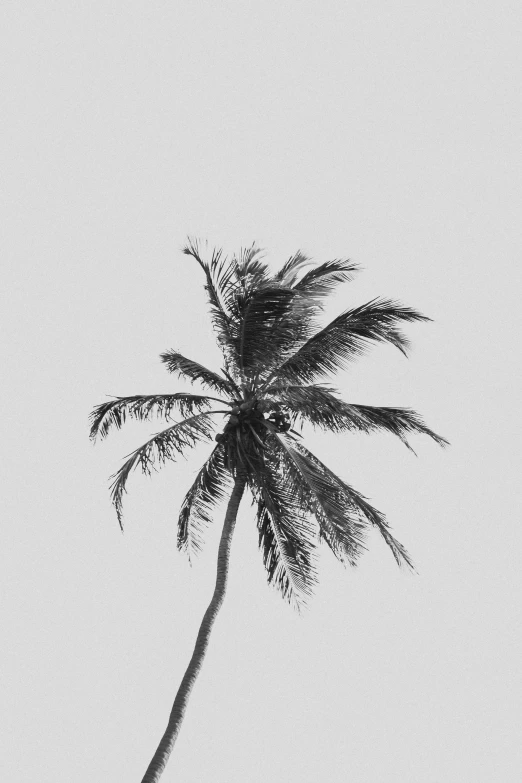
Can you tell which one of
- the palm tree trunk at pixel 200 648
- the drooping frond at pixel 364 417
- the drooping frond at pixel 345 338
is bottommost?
the palm tree trunk at pixel 200 648

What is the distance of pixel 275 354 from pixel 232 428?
60.9 inches

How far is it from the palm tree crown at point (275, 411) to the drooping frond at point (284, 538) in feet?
0.05

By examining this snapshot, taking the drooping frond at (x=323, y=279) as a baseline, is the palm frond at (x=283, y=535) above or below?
below

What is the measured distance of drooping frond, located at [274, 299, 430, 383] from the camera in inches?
665

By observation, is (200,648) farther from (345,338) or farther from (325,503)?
(345,338)

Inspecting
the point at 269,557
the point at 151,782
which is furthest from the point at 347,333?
the point at 151,782

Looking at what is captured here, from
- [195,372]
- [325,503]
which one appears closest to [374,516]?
[325,503]

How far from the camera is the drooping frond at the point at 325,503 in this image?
1560 cm

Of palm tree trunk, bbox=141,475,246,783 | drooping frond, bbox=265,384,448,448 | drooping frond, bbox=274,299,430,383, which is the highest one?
drooping frond, bbox=274,299,430,383

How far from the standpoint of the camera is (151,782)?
1334 cm

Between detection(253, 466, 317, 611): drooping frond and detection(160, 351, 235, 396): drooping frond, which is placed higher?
detection(160, 351, 235, 396): drooping frond

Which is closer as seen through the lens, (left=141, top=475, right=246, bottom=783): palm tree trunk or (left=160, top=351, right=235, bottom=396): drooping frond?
(left=141, top=475, right=246, bottom=783): palm tree trunk

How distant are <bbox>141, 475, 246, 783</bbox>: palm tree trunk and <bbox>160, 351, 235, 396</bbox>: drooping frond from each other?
5.46ft

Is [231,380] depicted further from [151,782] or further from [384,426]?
[151,782]
